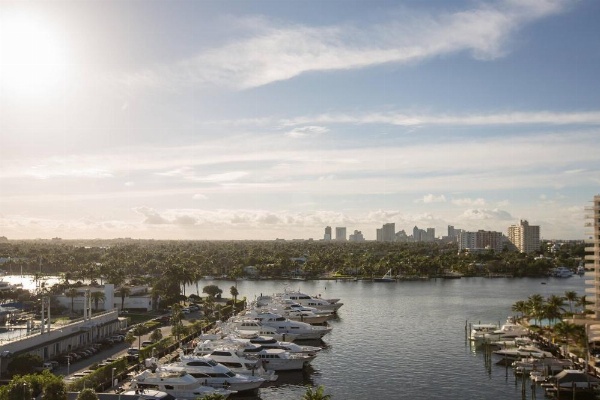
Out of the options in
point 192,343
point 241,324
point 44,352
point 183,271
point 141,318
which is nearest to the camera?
point 44,352

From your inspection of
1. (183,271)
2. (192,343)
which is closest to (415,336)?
(192,343)

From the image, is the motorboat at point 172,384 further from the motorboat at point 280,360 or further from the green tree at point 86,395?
the motorboat at point 280,360

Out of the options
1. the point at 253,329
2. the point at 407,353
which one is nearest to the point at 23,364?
the point at 253,329

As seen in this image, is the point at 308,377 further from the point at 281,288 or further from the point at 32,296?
the point at 281,288

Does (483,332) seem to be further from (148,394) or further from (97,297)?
(97,297)

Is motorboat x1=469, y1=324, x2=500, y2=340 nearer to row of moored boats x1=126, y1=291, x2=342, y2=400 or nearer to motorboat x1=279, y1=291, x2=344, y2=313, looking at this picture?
row of moored boats x1=126, y1=291, x2=342, y2=400

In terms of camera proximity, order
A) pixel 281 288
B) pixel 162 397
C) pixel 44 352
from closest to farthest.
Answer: pixel 162 397
pixel 44 352
pixel 281 288

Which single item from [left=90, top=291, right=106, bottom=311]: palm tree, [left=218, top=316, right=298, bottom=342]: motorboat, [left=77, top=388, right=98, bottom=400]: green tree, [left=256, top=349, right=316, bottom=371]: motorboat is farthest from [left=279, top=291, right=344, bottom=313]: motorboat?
[left=77, top=388, right=98, bottom=400]: green tree
